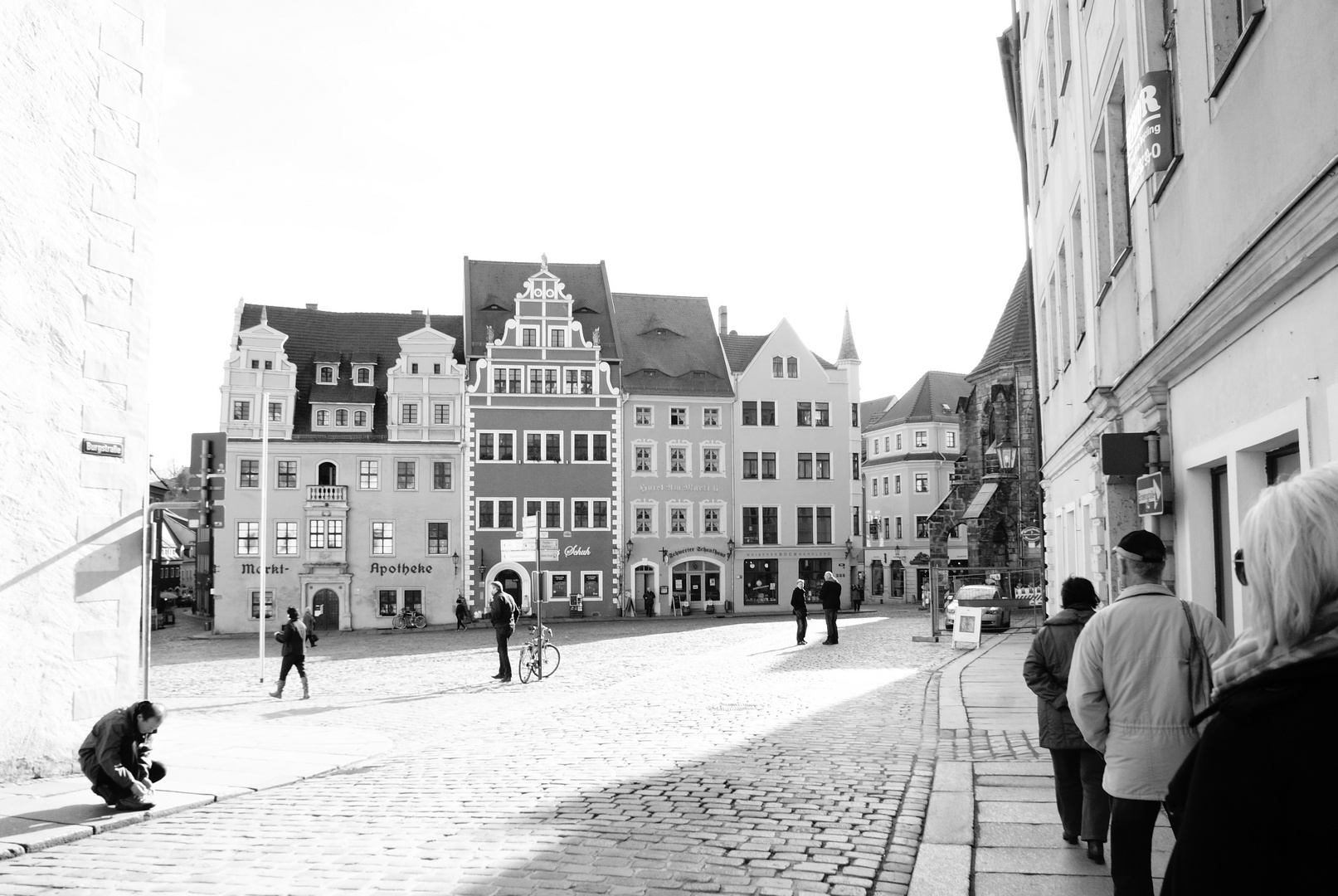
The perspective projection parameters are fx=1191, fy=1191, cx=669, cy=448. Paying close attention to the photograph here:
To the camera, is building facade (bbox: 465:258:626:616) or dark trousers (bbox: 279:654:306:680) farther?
building facade (bbox: 465:258:626:616)

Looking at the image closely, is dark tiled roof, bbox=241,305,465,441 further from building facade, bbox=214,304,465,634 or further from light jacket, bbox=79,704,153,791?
light jacket, bbox=79,704,153,791

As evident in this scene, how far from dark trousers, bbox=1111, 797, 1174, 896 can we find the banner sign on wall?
6092 millimetres

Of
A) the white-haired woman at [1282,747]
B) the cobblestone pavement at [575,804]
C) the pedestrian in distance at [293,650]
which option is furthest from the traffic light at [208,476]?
the white-haired woman at [1282,747]

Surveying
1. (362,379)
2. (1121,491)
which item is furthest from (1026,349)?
(1121,491)

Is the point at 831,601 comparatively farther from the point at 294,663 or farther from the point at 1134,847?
the point at 1134,847

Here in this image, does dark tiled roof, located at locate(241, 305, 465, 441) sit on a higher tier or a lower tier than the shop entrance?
higher

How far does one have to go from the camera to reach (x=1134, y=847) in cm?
509

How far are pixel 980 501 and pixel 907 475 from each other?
3427 cm

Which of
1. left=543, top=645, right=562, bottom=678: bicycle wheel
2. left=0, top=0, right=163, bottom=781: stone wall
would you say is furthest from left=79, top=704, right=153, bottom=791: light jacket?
left=543, top=645, right=562, bottom=678: bicycle wheel

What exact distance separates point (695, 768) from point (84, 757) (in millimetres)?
4951

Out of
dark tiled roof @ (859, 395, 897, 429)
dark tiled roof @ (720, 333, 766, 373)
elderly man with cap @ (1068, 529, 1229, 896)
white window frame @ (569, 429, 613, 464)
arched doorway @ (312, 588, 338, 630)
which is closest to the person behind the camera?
elderly man with cap @ (1068, 529, 1229, 896)

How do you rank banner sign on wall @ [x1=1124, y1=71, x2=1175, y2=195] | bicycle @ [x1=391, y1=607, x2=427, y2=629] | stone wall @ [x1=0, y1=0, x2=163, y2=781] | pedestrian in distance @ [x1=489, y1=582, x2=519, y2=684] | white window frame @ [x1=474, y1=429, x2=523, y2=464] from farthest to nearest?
white window frame @ [x1=474, y1=429, x2=523, y2=464] → bicycle @ [x1=391, y1=607, x2=427, y2=629] → pedestrian in distance @ [x1=489, y1=582, x2=519, y2=684] → stone wall @ [x1=0, y1=0, x2=163, y2=781] → banner sign on wall @ [x1=1124, y1=71, x2=1175, y2=195]

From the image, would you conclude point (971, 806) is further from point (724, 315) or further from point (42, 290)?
point (724, 315)

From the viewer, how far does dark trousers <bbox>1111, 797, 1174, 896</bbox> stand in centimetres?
507
